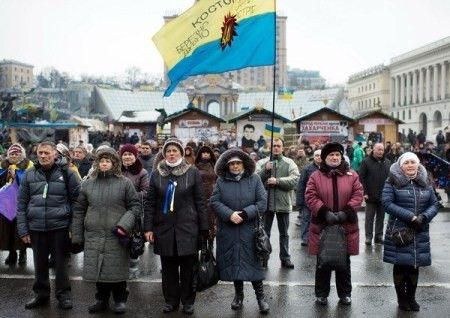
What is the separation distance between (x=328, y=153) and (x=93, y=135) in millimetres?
32253

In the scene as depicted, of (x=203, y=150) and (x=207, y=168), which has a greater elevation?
(x=203, y=150)

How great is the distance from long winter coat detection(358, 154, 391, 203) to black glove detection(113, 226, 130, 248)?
5.21m

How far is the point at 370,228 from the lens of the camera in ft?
31.9

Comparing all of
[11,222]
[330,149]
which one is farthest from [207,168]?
[11,222]

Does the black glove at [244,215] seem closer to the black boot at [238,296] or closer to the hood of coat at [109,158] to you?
the black boot at [238,296]

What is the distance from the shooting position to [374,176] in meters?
9.73

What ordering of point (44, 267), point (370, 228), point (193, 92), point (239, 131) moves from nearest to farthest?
point (44, 267) → point (370, 228) → point (239, 131) → point (193, 92)

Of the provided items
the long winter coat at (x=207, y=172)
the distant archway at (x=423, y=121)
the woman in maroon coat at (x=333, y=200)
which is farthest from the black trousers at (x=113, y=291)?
the distant archway at (x=423, y=121)

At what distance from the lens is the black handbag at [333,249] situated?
5.87 meters

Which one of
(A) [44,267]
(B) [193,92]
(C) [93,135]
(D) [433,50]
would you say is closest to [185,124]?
(C) [93,135]

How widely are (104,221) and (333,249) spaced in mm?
2463

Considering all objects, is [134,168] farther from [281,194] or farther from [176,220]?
[281,194]

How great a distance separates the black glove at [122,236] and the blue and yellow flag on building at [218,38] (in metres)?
2.63

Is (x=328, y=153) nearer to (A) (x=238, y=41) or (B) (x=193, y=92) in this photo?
(A) (x=238, y=41)
